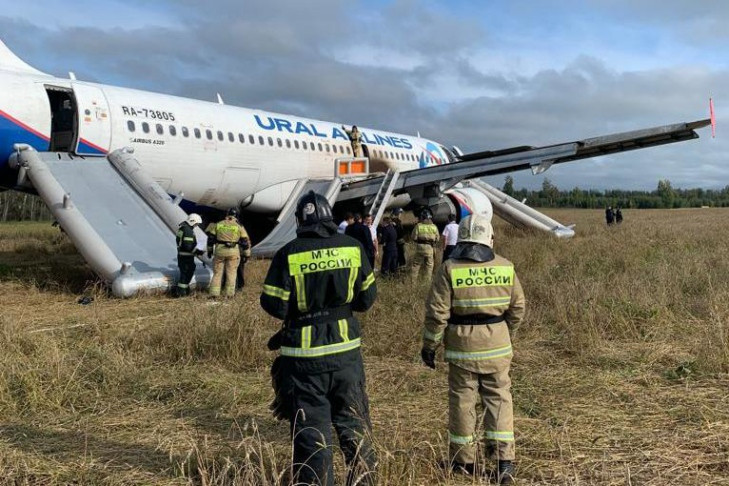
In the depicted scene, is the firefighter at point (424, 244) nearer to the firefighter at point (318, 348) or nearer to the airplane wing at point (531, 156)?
the airplane wing at point (531, 156)

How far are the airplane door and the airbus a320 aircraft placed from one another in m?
0.02

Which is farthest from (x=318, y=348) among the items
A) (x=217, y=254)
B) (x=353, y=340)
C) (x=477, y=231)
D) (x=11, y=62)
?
(x=11, y=62)

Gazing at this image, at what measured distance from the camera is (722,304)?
24.7 feet

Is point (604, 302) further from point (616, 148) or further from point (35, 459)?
point (616, 148)

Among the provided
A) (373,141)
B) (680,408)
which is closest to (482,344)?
(680,408)

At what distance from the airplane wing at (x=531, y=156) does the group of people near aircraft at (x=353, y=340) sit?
11.4 meters

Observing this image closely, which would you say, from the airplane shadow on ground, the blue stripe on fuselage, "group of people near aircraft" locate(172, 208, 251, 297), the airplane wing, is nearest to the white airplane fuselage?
the blue stripe on fuselage

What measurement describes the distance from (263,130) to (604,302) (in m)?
10.4

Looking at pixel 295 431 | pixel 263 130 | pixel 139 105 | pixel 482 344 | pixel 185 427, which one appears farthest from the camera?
pixel 263 130

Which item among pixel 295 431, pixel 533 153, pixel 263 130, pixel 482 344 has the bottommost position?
pixel 295 431

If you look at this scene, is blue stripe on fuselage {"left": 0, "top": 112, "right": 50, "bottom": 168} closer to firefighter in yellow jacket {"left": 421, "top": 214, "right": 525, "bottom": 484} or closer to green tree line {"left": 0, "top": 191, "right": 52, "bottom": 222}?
firefighter in yellow jacket {"left": 421, "top": 214, "right": 525, "bottom": 484}

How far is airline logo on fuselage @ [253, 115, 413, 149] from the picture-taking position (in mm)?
16469

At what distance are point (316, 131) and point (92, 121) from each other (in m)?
7.16

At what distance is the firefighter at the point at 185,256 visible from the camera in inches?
395
